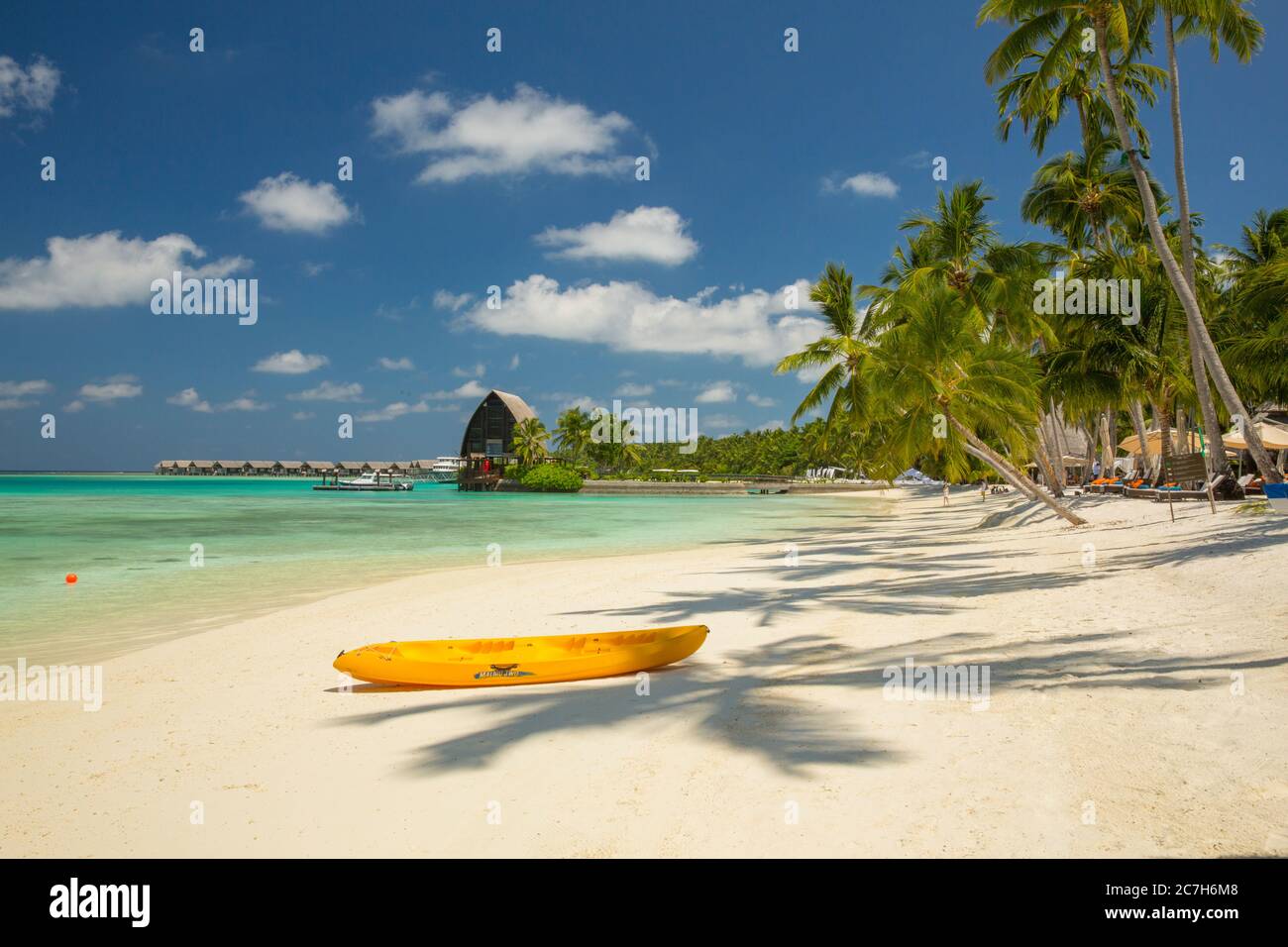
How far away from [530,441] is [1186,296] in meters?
63.6

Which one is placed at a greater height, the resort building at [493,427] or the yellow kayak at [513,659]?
the resort building at [493,427]

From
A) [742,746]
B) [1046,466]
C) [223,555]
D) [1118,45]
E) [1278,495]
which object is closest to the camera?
[742,746]

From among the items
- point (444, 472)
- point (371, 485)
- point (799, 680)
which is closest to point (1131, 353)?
point (799, 680)

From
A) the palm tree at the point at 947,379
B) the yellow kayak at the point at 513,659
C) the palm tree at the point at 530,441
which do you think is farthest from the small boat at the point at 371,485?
the yellow kayak at the point at 513,659

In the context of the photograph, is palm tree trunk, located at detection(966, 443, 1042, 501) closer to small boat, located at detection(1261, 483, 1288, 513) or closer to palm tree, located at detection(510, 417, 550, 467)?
small boat, located at detection(1261, 483, 1288, 513)

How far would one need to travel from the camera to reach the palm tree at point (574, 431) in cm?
7706

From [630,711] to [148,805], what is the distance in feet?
9.22

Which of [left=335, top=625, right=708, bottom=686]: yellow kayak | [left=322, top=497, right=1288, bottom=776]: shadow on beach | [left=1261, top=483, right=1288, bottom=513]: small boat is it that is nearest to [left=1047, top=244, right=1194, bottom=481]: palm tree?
[left=1261, top=483, right=1288, bottom=513]: small boat

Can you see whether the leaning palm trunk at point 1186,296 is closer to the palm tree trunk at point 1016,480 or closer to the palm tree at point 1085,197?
the palm tree trunk at point 1016,480

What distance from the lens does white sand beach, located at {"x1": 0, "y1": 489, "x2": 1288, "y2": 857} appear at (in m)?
3.25

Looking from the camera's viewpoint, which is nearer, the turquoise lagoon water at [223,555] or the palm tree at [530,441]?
the turquoise lagoon water at [223,555]

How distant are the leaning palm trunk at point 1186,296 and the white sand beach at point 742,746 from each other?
571cm

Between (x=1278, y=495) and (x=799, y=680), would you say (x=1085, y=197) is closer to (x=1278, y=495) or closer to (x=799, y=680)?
(x=1278, y=495)

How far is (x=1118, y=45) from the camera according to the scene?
15.0 m
